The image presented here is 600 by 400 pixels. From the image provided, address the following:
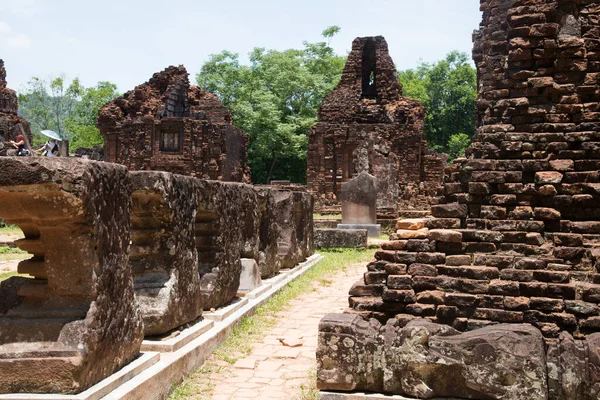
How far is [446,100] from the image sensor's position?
4722 centimetres

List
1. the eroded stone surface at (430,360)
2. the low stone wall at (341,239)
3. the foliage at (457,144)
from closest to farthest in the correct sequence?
the eroded stone surface at (430,360) → the low stone wall at (341,239) → the foliage at (457,144)

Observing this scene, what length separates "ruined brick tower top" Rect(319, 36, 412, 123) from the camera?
28266 millimetres

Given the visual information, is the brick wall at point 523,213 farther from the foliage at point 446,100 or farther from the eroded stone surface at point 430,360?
the foliage at point 446,100

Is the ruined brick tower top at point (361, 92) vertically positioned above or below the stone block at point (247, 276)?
above

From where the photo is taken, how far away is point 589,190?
4598 mm

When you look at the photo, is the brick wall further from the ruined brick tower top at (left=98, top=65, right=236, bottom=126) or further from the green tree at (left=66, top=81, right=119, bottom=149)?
the green tree at (left=66, top=81, right=119, bottom=149)

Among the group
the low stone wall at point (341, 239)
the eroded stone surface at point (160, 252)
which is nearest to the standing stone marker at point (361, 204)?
the low stone wall at point (341, 239)

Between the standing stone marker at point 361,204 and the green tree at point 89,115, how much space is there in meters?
35.2

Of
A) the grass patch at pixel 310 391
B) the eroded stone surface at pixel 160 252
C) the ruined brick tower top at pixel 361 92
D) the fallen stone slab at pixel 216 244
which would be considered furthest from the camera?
the ruined brick tower top at pixel 361 92

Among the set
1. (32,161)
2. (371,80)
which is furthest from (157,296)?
(371,80)

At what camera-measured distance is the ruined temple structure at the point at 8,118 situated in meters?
28.0

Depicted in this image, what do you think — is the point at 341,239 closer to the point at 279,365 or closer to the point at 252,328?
the point at 252,328

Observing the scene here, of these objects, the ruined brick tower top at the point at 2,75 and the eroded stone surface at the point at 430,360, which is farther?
the ruined brick tower top at the point at 2,75

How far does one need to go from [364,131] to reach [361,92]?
295cm
